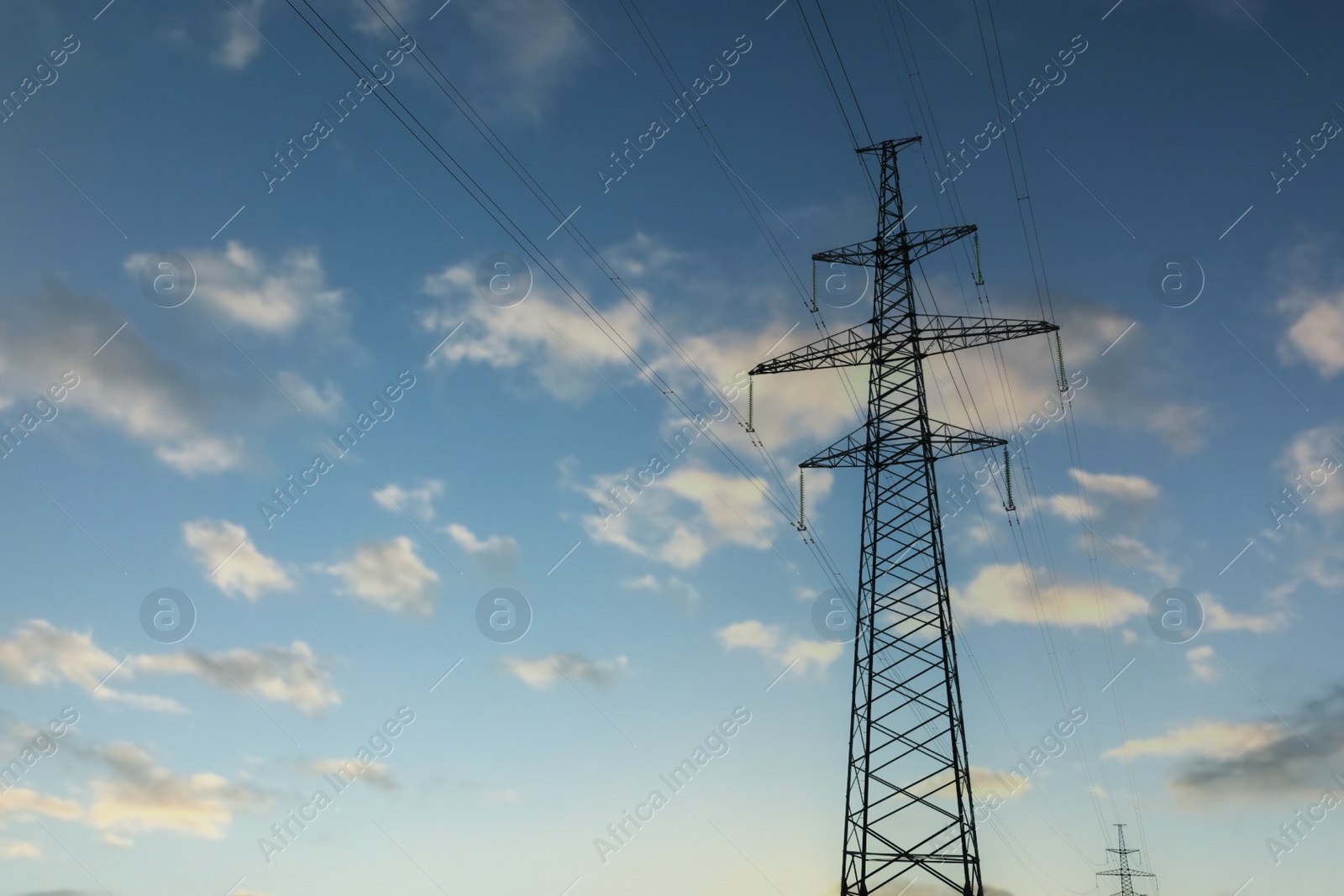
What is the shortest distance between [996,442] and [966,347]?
3.56 metres

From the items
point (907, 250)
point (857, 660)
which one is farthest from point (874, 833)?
point (907, 250)

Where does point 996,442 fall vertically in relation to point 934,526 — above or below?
above

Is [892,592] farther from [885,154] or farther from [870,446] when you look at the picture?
[885,154]

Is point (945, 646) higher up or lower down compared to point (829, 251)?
lower down

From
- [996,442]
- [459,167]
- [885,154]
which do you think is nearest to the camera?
[459,167]

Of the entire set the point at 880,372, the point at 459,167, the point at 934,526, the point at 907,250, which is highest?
the point at 907,250

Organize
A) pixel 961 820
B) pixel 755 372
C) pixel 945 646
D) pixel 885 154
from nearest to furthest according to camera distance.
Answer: pixel 961 820 < pixel 945 646 < pixel 755 372 < pixel 885 154

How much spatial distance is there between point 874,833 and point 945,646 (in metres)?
5.97

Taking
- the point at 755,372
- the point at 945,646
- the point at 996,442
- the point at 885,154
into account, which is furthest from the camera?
the point at 885,154

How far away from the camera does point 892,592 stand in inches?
1190

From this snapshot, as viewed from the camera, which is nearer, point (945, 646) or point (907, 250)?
point (945, 646)

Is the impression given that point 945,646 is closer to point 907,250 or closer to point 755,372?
point 755,372

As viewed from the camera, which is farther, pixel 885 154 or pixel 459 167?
pixel 885 154

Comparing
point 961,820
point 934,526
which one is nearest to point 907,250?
point 934,526
